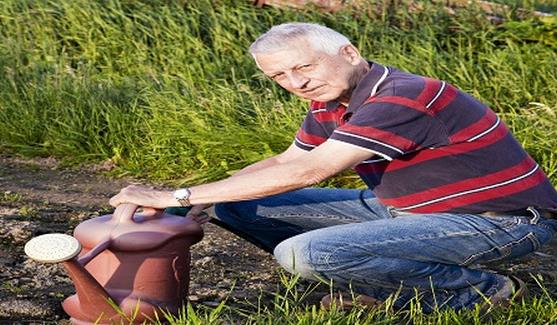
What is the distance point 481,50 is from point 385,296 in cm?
392

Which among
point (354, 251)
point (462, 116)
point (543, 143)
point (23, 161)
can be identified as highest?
point (462, 116)

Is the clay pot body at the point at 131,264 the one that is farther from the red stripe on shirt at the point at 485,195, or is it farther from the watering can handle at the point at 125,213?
the red stripe on shirt at the point at 485,195

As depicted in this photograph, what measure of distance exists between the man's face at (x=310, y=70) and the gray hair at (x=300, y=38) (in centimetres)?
2

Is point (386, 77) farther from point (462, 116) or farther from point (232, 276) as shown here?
point (232, 276)

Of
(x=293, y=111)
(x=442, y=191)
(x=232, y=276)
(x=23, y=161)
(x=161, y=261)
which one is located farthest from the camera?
(x=23, y=161)

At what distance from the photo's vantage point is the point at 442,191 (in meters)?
4.02

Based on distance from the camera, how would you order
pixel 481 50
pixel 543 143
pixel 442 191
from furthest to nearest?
pixel 481 50 < pixel 543 143 < pixel 442 191

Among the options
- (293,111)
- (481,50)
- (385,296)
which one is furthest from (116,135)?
(385,296)

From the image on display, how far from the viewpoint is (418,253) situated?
13.0 ft

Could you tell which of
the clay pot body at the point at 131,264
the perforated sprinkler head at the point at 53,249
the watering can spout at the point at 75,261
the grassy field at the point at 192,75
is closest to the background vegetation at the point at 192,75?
the grassy field at the point at 192,75

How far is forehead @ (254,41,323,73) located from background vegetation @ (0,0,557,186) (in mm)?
2305

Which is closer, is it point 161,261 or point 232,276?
point 161,261

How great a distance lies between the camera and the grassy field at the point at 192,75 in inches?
264

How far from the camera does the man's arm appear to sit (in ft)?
12.3
